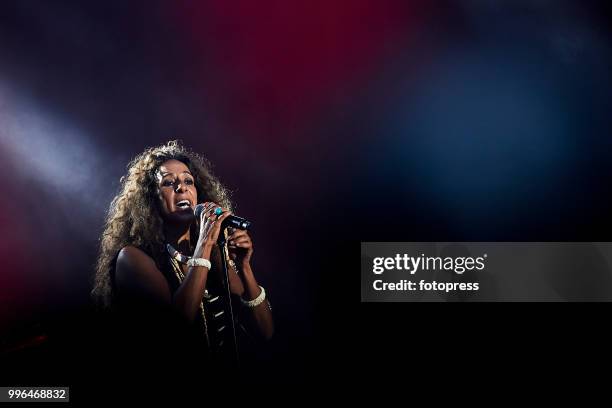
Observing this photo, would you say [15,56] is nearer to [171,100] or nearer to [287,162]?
Answer: [171,100]

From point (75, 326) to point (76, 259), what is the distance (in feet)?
1.31

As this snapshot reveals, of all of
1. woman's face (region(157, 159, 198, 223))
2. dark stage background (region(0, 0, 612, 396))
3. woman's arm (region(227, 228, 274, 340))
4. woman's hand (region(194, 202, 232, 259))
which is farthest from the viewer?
dark stage background (region(0, 0, 612, 396))

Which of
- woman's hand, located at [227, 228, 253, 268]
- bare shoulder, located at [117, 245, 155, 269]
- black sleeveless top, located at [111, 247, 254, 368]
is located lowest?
black sleeveless top, located at [111, 247, 254, 368]

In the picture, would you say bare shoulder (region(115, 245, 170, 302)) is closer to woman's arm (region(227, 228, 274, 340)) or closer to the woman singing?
the woman singing

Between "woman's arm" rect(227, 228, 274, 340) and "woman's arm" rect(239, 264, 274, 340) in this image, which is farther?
"woman's arm" rect(239, 264, 274, 340)

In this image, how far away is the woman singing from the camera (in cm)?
246

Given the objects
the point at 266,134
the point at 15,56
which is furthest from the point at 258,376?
the point at 15,56

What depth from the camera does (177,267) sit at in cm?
263

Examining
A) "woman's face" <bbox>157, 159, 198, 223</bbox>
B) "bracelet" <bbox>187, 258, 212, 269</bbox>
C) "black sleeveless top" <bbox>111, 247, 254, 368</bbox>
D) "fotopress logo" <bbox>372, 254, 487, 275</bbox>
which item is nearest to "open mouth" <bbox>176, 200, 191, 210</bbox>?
"woman's face" <bbox>157, 159, 198, 223</bbox>

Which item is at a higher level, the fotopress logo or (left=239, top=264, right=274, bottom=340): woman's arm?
the fotopress logo

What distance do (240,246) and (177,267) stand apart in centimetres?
35

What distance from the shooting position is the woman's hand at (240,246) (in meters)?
2.54

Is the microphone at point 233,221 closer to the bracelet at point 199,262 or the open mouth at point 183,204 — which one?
the bracelet at point 199,262

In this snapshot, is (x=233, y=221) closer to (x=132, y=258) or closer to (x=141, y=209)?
(x=132, y=258)
